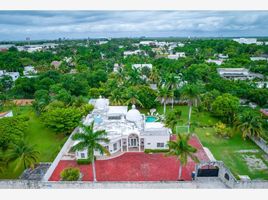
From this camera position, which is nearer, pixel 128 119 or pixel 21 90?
pixel 128 119

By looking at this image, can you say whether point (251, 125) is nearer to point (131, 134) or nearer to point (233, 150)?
point (233, 150)

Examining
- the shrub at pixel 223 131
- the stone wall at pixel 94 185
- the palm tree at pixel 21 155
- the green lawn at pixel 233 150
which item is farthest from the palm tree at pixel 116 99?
the stone wall at pixel 94 185

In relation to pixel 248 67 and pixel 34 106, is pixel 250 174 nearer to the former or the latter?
pixel 34 106

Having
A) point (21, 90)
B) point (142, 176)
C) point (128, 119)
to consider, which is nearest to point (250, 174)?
point (142, 176)

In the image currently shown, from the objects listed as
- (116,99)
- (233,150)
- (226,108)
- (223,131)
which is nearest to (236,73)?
(226,108)

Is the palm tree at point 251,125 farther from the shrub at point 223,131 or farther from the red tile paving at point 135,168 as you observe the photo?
the red tile paving at point 135,168

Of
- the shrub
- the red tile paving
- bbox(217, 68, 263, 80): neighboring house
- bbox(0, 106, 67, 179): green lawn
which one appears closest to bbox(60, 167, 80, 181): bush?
the red tile paving
